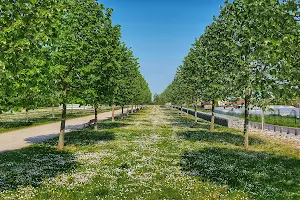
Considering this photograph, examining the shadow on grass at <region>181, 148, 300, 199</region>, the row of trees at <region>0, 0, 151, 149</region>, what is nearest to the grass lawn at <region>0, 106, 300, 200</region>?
the shadow on grass at <region>181, 148, 300, 199</region>

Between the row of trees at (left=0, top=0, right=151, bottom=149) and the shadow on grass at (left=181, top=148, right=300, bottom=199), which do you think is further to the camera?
the shadow on grass at (left=181, top=148, right=300, bottom=199)

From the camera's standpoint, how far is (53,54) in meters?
19.5

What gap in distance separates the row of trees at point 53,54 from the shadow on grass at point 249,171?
9.88m

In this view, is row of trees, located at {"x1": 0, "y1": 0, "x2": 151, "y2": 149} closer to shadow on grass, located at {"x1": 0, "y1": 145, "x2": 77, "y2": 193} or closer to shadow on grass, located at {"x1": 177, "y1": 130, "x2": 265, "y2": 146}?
shadow on grass, located at {"x1": 0, "y1": 145, "x2": 77, "y2": 193}

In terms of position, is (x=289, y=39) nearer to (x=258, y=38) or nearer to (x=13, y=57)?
(x=258, y=38)

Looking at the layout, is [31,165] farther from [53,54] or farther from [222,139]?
[222,139]

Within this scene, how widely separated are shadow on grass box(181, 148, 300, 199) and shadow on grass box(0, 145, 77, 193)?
7789 millimetres

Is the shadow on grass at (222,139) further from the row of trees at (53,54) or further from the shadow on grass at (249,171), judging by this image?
the row of trees at (53,54)

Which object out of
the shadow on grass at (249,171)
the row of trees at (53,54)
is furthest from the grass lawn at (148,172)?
the row of trees at (53,54)

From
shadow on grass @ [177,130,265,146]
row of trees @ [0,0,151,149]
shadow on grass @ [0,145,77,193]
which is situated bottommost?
shadow on grass @ [177,130,265,146]

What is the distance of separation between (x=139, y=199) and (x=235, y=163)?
9.37m

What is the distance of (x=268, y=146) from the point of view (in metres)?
26.8

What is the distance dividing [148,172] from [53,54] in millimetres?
10551

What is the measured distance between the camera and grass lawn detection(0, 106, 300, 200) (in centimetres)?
1256
